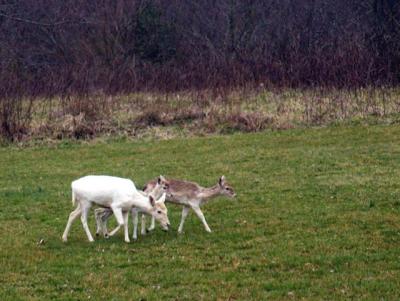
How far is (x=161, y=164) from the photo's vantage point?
828 inches

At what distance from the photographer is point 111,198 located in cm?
1224

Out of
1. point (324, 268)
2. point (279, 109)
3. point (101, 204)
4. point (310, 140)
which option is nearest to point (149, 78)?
point (279, 109)

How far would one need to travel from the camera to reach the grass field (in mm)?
9797

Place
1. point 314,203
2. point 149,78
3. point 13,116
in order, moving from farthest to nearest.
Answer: point 149,78 < point 13,116 < point 314,203

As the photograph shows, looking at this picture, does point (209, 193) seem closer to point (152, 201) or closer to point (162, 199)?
point (162, 199)

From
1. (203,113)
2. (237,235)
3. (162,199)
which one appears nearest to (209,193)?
(162,199)

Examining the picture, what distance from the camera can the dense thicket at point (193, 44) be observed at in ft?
98.6

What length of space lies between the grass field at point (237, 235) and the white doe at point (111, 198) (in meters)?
0.38

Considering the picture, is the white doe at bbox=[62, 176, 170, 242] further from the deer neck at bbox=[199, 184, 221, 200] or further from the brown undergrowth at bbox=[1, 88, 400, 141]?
the brown undergrowth at bbox=[1, 88, 400, 141]

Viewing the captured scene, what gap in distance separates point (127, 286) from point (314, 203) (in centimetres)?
578

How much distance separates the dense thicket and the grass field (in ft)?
26.2

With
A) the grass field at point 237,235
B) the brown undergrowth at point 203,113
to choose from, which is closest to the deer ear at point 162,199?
the grass field at point 237,235

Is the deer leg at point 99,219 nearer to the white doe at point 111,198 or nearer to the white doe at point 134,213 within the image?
the white doe at point 134,213

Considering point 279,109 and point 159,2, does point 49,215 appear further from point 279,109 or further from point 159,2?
point 159,2
